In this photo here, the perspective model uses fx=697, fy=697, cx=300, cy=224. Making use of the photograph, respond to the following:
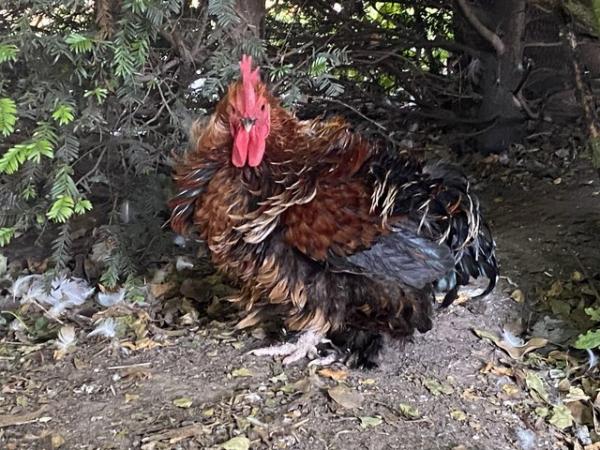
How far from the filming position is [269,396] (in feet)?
8.99

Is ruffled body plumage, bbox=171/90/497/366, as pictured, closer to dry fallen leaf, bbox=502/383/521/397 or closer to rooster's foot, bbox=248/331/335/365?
rooster's foot, bbox=248/331/335/365

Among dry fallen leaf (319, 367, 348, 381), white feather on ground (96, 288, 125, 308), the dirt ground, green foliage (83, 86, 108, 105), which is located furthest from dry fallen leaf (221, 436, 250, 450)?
green foliage (83, 86, 108, 105)

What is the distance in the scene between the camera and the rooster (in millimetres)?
2680

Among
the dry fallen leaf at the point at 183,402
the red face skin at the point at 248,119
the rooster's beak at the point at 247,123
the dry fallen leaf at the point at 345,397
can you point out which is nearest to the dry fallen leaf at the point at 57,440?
the dry fallen leaf at the point at 183,402

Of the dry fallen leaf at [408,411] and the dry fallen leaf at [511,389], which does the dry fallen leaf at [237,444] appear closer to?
the dry fallen leaf at [408,411]

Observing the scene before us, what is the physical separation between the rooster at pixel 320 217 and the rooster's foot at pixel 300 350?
46 millimetres

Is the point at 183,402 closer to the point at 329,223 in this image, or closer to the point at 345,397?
the point at 345,397

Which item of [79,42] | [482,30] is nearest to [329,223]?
[79,42]

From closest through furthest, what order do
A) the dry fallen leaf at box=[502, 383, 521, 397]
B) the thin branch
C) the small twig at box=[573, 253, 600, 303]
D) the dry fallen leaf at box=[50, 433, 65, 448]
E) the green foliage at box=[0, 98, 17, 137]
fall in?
the green foliage at box=[0, 98, 17, 137] < the dry fallen leaf at box=[50, 433, 65, 448] < the dry fallen leaf at box=[502, 383, 521, 397] < the small twig at box=[573, 253, 600, 303] < the thin branch

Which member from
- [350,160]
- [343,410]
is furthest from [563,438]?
[350,160]

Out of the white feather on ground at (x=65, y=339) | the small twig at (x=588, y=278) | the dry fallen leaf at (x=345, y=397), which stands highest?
the small twig at (x=588, y=278)

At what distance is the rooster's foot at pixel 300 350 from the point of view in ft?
9.82

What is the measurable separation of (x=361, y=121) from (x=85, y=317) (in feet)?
8.24

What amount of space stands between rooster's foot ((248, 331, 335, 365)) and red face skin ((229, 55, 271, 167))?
2.64 feet
